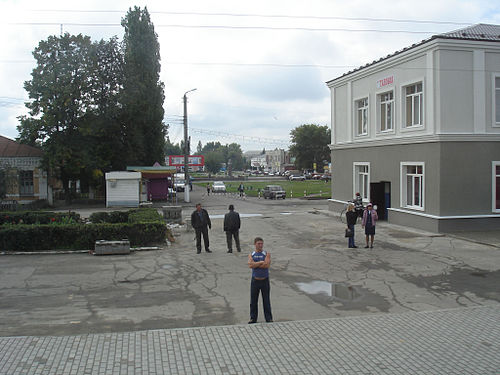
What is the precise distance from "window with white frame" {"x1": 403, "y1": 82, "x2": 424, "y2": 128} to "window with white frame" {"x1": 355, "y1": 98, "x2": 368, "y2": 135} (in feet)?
13.1

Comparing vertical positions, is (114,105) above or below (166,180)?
above

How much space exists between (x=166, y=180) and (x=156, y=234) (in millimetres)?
27815

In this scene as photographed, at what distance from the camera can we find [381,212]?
79.7 feet

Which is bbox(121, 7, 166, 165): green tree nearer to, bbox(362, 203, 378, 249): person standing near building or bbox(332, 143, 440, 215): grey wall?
bbox(332, 143, 440, 215): grey wall

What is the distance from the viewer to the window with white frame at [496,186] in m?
19.7

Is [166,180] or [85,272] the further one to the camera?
[166,180]

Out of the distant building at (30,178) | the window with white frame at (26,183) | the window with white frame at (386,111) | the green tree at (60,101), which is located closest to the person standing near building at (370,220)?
the window with white frame at (386,111)

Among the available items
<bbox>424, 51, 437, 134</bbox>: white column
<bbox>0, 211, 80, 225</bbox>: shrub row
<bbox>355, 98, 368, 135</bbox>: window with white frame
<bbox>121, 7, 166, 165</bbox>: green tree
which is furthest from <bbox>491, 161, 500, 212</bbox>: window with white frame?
<bbox>121, 7, 166, 165</bbox>: green tree

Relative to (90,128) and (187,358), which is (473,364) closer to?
(187,358)

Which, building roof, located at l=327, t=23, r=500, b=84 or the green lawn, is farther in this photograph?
the green lawn

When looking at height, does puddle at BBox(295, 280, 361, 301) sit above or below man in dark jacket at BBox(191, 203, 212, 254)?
below

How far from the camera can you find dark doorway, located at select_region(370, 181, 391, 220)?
78.7 feet

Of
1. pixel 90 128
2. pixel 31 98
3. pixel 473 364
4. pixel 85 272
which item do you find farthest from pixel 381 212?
pixel 31 98

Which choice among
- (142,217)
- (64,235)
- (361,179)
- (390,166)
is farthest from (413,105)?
(64,235)
